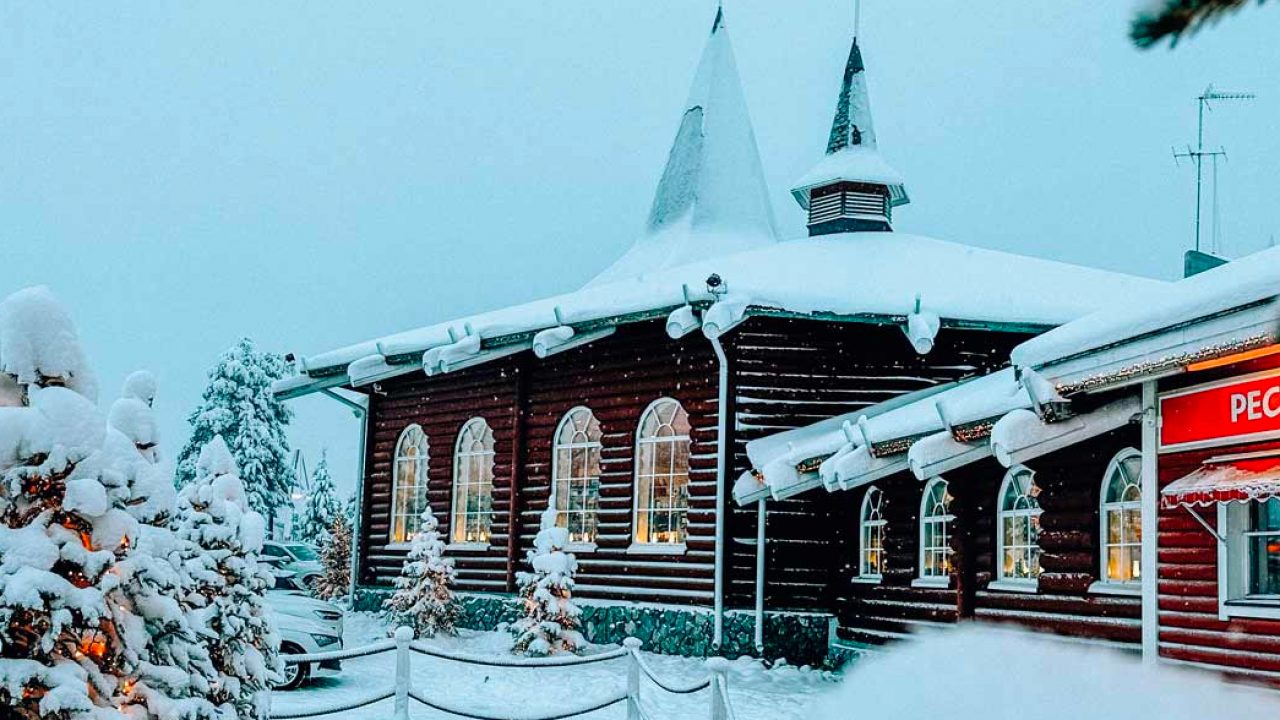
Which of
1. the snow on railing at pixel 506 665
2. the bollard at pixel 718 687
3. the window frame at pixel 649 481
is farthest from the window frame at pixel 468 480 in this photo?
the bollard at pixel 718 687

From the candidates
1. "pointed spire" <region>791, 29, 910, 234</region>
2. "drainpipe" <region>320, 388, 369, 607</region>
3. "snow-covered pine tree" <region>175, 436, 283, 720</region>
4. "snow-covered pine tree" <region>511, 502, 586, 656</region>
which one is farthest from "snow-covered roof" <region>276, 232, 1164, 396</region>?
"snow-covered pine tree" <region>175, 436, 283, 720</region>

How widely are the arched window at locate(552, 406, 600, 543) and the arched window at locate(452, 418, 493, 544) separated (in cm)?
156

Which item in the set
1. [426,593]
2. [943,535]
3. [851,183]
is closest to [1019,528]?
[943,535]

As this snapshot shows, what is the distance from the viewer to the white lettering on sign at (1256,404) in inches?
389

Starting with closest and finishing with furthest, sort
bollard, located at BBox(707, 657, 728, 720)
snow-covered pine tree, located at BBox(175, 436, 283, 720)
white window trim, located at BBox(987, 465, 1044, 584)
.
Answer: snow-covered pine tree, located at BBox(175, 436, 283, 720) → bollard, located at BBox(707, 657, 728, 720) → white window trim, located at BBox(987, 465, 1044, 584)

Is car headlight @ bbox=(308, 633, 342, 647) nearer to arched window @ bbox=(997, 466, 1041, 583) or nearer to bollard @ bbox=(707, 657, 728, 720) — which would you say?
bollard @ bbox=(707, 657, 728, 720)

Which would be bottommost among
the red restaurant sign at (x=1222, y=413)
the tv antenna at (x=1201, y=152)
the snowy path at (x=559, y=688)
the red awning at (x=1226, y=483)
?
the snowy path at (x=559, y=688)

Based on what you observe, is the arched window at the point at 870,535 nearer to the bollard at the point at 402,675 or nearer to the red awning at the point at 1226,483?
the red awning at the point at 1226,483

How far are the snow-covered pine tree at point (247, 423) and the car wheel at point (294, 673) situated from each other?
3561 centimetres

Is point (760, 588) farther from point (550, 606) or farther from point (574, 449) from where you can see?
point (574, 449)

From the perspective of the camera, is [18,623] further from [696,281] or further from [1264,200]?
[1264,200]

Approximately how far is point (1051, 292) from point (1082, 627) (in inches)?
258

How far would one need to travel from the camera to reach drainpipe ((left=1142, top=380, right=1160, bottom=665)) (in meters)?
11.2

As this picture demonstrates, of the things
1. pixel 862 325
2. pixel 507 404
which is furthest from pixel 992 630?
pixel 507 404
